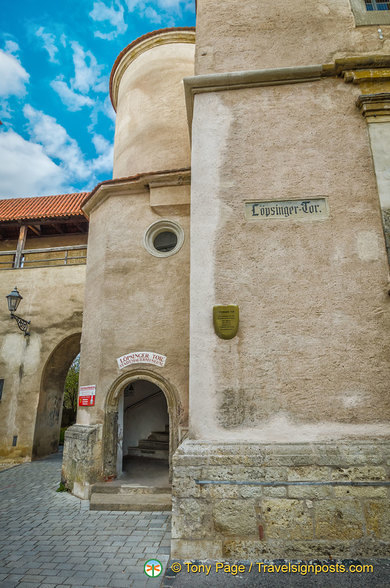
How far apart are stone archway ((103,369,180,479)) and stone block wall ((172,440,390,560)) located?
2684 mm

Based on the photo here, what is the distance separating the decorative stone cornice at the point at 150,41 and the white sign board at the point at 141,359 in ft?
28.6

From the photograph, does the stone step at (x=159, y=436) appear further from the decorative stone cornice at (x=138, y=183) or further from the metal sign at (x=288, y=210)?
the metal sign at (x=288, y=210)

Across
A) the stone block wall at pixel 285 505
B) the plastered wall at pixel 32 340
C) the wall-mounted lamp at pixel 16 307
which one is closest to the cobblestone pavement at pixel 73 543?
the stone block wall at pixel 285 505

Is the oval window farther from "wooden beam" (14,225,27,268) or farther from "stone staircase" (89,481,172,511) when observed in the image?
"wooden beam" (14,225,27,268)

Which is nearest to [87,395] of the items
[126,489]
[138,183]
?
[126,489]

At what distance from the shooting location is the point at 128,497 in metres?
6.07

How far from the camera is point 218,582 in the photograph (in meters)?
3.31

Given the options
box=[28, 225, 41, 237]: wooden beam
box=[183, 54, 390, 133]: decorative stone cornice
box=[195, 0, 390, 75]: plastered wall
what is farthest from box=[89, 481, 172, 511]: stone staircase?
box=[28, 225, 41, 237]: wooden beam

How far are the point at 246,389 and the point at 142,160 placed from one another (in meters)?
6.91

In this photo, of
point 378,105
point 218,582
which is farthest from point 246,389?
point 378,105

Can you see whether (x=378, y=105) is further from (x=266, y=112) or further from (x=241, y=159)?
(x=241, y=159)

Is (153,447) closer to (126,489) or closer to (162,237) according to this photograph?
(126,489)

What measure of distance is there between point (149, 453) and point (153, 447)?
166 mm

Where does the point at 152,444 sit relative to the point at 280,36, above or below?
below
